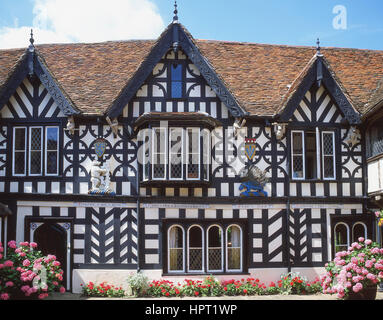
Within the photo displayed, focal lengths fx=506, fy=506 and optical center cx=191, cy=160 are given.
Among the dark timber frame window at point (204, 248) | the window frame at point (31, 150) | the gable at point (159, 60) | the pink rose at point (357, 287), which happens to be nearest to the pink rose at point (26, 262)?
the window frame at point (31, 150)

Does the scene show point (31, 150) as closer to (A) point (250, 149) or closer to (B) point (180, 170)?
(B) point (180, 170)

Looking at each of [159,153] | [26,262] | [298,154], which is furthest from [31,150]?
[298,154]

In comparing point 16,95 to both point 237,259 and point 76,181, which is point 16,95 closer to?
point 76,181

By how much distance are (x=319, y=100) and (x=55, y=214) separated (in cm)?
1069

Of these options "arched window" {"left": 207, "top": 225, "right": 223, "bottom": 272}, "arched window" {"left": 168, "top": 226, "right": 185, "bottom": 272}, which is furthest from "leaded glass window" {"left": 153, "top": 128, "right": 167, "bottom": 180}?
"arched window" {"left": 207, "top": 225, "right": 223, "bottom": 272}

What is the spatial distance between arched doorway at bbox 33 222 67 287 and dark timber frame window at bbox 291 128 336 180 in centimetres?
881

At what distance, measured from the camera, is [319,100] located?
758 inches

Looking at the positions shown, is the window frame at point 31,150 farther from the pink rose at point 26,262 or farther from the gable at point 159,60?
the pink rose at point 26,262

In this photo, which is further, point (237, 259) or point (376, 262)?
point (237, 259)

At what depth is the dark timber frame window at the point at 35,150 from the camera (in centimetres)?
1858

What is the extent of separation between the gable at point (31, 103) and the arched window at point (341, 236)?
36.3 ft

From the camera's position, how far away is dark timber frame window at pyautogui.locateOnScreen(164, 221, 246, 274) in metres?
18.3

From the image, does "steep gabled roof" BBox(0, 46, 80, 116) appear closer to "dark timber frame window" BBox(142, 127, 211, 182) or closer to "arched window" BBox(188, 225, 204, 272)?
"dark timber frame window" BBox(142, 127, 211, 182)
